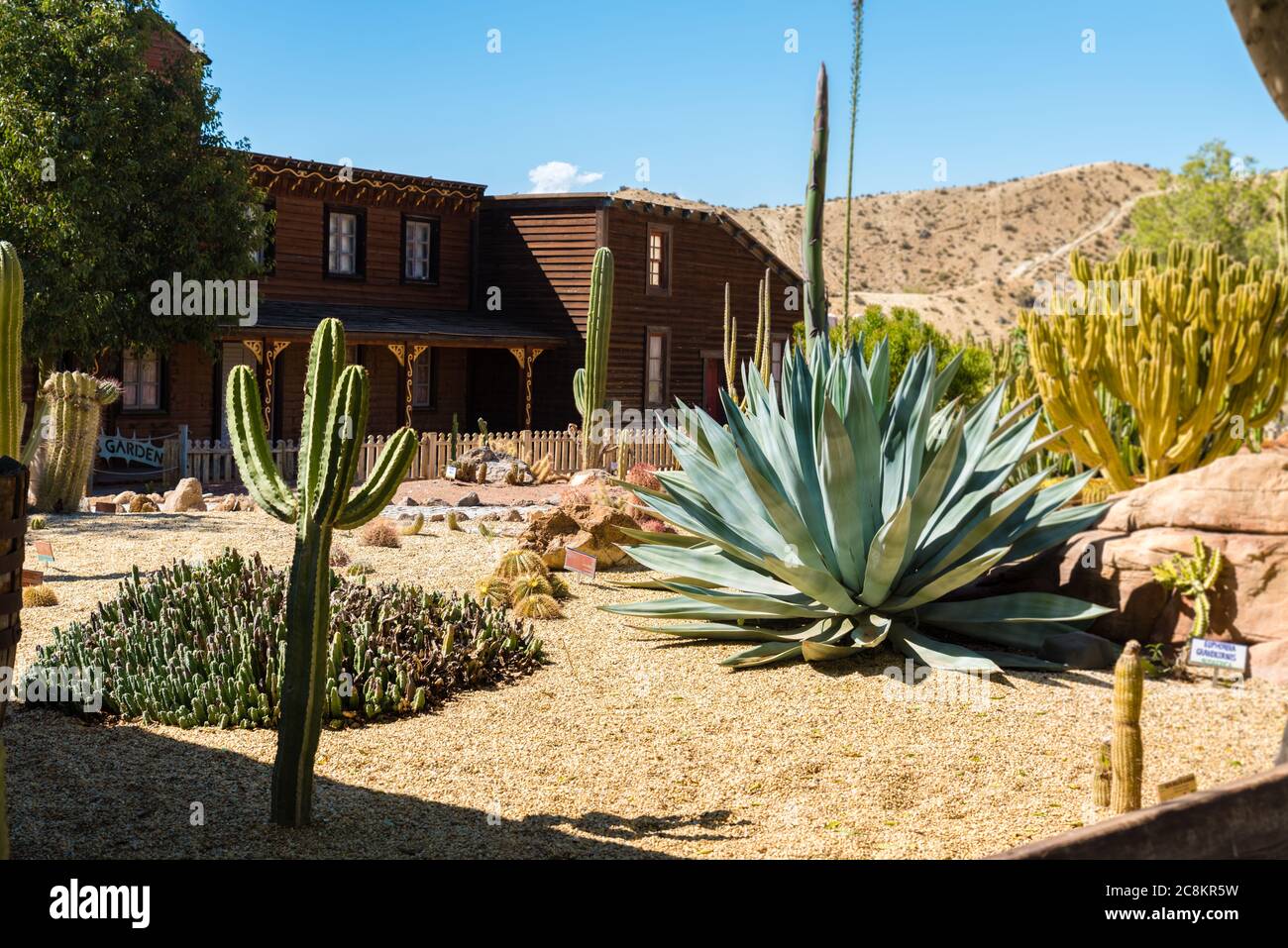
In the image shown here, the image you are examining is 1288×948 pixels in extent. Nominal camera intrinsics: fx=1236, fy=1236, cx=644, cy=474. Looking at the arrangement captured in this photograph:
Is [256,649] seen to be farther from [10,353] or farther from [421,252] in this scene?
[421,252]

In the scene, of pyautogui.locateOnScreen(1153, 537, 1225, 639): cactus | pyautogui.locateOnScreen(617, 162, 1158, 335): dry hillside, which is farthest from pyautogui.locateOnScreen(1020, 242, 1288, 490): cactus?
pyautogui.locateOnScreen(617, 162, 1158, 335): dry hillside

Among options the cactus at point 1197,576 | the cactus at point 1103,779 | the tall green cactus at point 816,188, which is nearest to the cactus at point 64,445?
the tall green cactus at point 816,188

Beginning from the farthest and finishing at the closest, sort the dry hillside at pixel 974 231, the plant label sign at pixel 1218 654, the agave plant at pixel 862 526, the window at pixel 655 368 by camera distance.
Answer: the dry hillside at pixel 974 231
the window at pixel 655 368
the agave plant at pixel 862 526
the plant label sign at pixel 1218 654

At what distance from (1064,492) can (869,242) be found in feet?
237

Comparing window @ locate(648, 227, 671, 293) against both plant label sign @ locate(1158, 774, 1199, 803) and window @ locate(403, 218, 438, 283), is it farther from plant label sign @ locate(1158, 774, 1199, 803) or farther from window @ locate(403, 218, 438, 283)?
plant label sign @ locate(1158, 774, 1199, 803)

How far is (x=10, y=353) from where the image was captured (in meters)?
6.86

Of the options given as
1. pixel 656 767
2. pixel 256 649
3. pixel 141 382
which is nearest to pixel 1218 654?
pixel 656 767

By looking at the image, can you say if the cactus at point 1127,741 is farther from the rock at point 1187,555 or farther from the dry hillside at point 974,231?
the dry hillside at point 974,231

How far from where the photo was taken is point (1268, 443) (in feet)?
33.5

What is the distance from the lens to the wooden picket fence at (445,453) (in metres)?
20.1

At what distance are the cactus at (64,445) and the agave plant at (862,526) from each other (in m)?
8.37

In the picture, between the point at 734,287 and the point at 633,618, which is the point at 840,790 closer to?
the point at 633,618

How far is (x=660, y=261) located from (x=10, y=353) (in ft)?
75.7

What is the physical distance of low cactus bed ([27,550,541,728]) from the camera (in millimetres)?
6594
